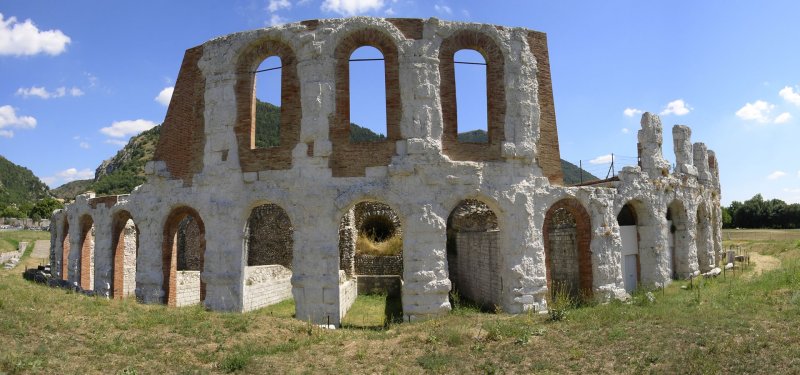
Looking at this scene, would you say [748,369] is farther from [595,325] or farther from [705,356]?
[595,325]

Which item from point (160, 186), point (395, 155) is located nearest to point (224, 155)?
point (160, 186)

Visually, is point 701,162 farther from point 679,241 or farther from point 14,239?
point 14,239

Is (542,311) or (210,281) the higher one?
(210,281)

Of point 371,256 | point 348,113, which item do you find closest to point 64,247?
point 371,256

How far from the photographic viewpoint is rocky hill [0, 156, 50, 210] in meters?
101

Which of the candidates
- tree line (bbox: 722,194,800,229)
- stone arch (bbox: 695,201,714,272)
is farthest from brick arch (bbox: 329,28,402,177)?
tree line (bbox: 722,194,800,229)

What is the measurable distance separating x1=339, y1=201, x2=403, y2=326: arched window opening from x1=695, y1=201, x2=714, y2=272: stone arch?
39.7 feet

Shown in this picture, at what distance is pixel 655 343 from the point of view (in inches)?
394

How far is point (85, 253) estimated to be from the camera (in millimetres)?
21641

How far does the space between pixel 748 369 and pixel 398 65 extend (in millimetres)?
10594

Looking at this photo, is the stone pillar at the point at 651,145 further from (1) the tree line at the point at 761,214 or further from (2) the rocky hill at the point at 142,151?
(1) the tree line at the point at 761,214

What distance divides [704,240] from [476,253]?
10.6 metres

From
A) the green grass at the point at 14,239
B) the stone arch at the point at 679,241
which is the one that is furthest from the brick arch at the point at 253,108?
the green grass at the point at 14,239

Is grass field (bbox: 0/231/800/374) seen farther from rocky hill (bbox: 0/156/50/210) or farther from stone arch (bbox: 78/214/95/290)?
rocky hill (bbox: 0/156/50/210)
